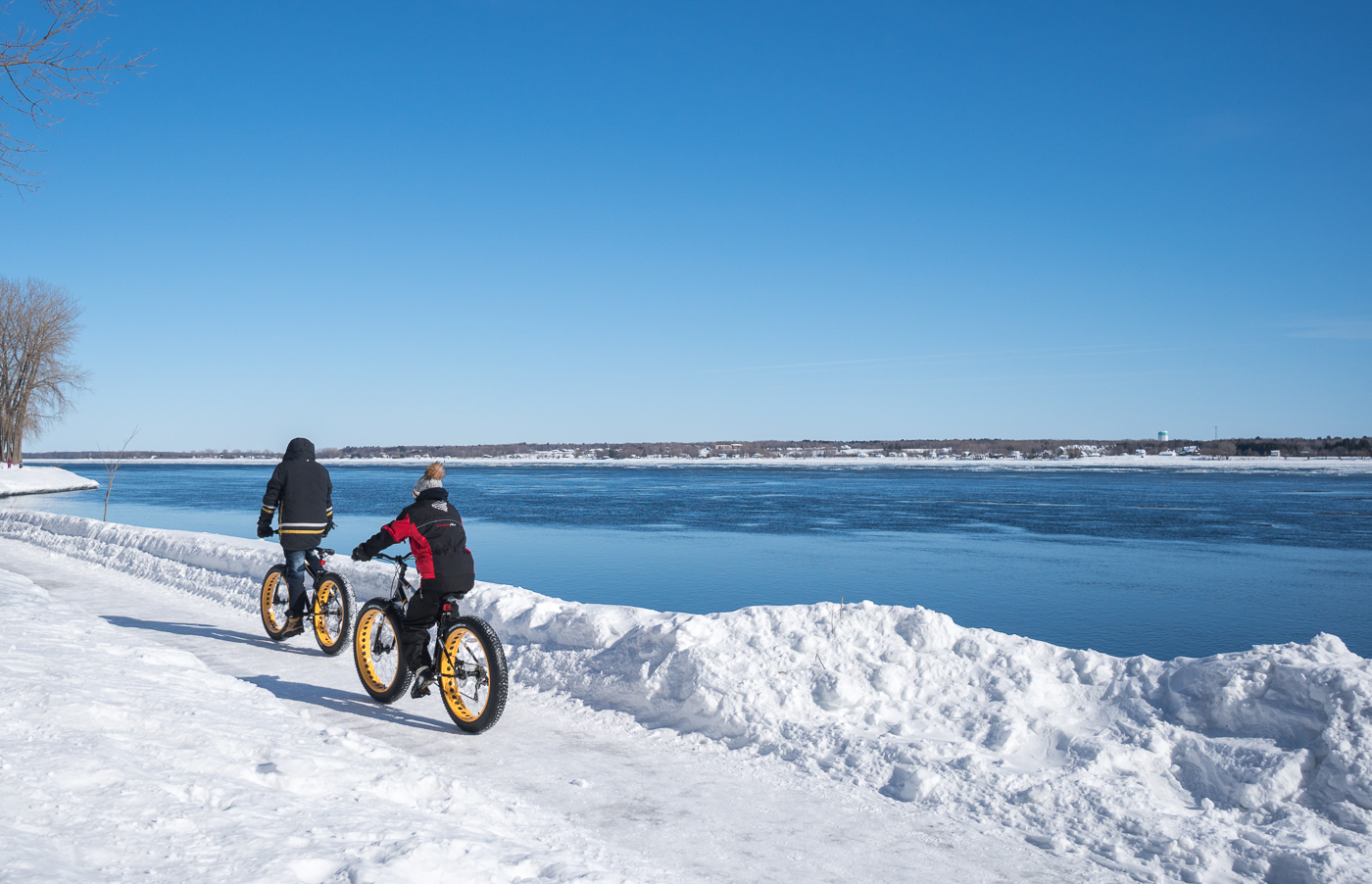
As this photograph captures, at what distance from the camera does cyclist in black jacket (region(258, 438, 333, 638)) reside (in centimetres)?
859

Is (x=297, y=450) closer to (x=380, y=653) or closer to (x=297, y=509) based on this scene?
(x=297, y=509)

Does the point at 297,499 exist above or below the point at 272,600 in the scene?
above

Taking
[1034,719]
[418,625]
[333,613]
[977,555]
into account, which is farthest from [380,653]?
[977,555]

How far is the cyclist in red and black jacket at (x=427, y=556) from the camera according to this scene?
239 inches

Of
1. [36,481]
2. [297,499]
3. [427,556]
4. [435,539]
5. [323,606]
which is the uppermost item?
[297,499]

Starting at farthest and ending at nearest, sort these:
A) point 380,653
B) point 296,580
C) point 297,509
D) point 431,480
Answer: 1. point 296,580
2. point 297,509
3. point 380,653
4. point 431,480

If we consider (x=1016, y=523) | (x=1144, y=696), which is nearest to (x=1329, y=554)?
(x=1016, y=523)

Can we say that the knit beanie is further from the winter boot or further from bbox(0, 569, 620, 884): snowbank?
the winter boot

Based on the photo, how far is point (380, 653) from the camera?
22.2 ft

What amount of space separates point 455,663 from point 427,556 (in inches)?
31.5

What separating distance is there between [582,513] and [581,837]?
29.5m

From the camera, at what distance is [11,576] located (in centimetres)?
1206

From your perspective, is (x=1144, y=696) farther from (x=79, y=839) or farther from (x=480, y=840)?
(x=79, y=839)

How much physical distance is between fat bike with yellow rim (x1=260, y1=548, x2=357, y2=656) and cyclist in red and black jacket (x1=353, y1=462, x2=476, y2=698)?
2.27 metres
